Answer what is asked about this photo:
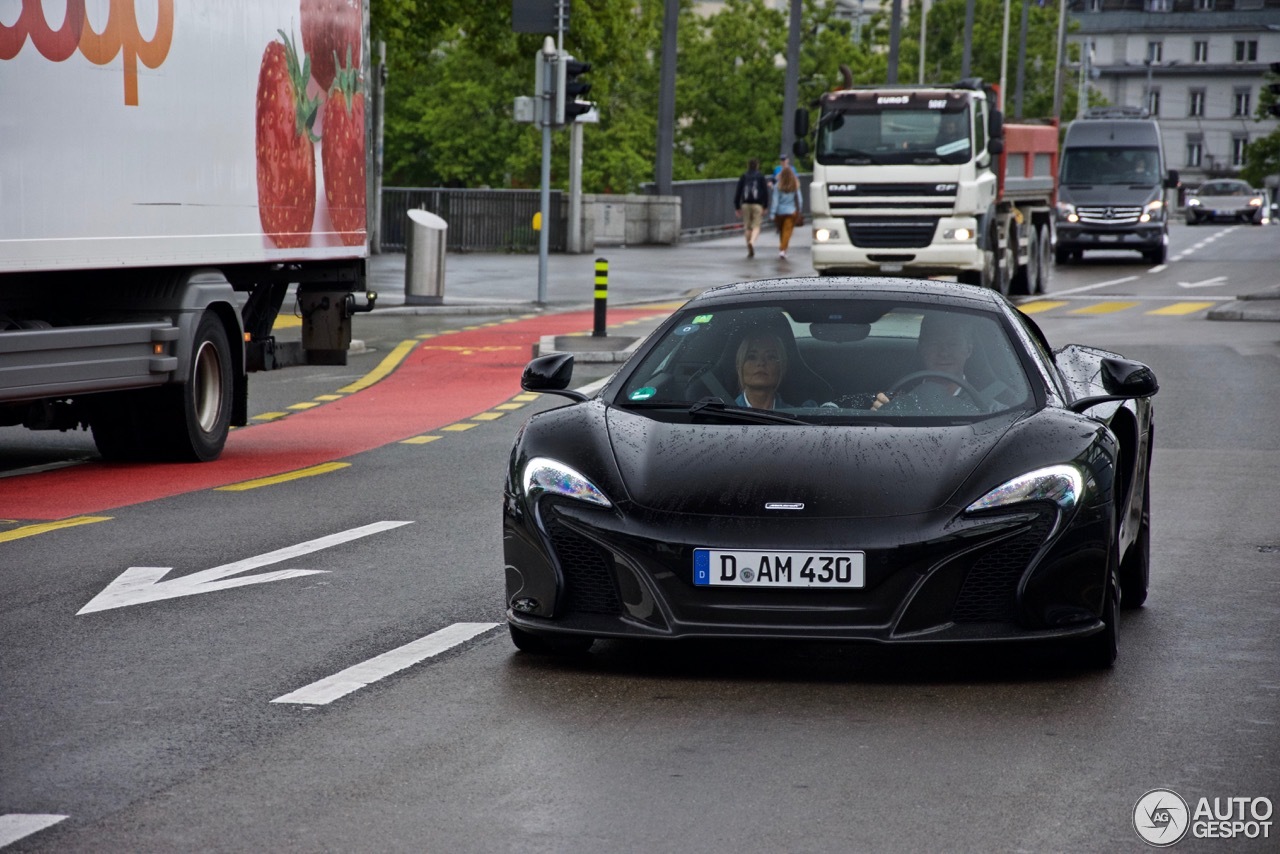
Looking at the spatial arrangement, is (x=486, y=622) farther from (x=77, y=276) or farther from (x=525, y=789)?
(x=77, y=276)

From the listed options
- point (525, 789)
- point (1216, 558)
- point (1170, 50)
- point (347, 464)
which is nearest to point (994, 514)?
point (525, 789)

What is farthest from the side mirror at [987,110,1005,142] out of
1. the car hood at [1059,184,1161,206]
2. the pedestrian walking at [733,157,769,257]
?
the pedestrian walking at [733,157,769,257]

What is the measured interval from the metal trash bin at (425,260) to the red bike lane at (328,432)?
4.75 meters

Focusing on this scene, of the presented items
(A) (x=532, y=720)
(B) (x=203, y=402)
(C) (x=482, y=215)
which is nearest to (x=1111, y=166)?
(C) (x=482, y=215)

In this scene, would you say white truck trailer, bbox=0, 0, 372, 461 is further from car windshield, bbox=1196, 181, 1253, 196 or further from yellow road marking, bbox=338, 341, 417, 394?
car windshield, bbox=1196, 181, 1253, 196

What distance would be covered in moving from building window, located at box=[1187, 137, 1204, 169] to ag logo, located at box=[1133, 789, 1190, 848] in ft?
487

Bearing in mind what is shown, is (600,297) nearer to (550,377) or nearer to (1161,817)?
(550,377)

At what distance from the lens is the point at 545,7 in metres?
30.0

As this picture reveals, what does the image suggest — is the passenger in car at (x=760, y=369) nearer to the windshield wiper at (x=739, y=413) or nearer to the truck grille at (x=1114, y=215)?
the windshield wiper at (x=739, y=413)

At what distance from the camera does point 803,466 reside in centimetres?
671

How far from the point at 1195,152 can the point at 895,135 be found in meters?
127

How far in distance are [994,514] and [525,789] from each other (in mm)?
1838

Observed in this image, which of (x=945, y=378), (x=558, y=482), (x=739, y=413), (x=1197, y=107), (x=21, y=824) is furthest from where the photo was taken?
(x=1197, y=107)

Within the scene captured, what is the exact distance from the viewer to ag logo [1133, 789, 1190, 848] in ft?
16.5
